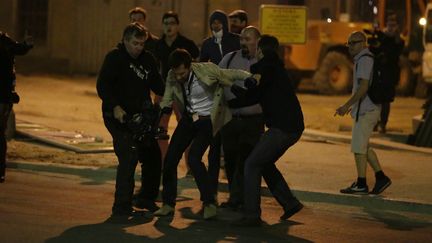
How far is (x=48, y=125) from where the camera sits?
54.1ft

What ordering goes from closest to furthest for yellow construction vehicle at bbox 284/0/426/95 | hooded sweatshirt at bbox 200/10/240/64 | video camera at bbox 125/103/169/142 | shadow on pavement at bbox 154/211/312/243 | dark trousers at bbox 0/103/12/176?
shadow on pavement at bbox 154/211/312/243
video camera at bbox 125/103/169/142
hooded sweatshirt at bbox 200/10/240/64
dark trousers at bbox 0/103/12/176
yellow construction vehicle at bbox 284/0/426/95

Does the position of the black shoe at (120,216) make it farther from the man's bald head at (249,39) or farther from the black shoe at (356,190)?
the black shoe at (356,190)

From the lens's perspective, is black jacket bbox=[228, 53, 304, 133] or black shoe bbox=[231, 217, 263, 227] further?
black shoe bbox=[231, 217, 263, 227]

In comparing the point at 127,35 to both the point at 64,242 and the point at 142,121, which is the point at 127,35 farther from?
the point at 64,242

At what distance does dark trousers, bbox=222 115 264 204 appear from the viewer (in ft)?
33.3

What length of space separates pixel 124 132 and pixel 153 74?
67cm

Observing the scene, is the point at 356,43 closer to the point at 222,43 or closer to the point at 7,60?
the point at 222,43

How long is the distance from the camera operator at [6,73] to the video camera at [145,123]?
2194 millimetres

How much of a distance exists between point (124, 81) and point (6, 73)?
7.13ft

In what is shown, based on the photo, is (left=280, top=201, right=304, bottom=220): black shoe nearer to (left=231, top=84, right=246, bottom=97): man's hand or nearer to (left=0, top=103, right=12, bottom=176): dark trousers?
(left=231, top=84, right=246, bottom=97): man's hand

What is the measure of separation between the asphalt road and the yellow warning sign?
6.38 m

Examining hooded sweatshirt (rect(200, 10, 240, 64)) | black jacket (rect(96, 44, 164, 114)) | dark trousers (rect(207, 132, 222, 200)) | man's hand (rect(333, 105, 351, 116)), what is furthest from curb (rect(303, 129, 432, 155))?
black jacket (rect(96, 44, 164, 114))

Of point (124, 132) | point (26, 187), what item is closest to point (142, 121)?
point (124, 132)

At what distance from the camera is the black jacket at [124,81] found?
31.9 ft
